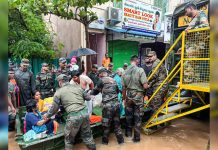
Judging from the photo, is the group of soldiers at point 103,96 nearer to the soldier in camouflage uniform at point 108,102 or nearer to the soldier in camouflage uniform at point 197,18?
the soldier in camouflage uniform at point 108,102

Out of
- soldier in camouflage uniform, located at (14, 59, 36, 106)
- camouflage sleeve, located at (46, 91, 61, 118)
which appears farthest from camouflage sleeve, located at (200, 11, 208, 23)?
soldier in camouflage uniform, located at (14, 59, 36, 106)

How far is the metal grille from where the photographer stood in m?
3.62

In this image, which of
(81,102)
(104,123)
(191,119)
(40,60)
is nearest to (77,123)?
(81,102)

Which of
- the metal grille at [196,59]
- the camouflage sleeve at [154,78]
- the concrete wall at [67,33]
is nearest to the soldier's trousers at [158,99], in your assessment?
the camouflage sleeve at [154,78]

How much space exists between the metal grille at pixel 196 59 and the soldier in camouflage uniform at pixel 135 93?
93 centimetres

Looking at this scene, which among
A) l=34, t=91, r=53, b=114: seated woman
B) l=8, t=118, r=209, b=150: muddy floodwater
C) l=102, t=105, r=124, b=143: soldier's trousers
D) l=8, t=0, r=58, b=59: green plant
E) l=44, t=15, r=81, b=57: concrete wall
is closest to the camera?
l=102, t=105, r=124, b=143: soldier's trousers

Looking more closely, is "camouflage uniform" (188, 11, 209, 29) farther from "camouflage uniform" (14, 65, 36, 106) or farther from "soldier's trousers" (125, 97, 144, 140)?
"camouflage uniform" (14, 65, 36, 106)

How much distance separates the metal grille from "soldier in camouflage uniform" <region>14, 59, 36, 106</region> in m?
4.29

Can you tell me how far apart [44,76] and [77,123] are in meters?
2.81

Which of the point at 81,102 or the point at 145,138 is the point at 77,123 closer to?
the point at 81,102

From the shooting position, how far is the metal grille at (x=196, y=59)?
3.62 m

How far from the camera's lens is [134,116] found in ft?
14.4

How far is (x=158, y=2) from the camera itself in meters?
13.5

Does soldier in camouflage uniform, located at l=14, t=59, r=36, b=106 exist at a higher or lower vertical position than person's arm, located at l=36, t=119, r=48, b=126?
higher
